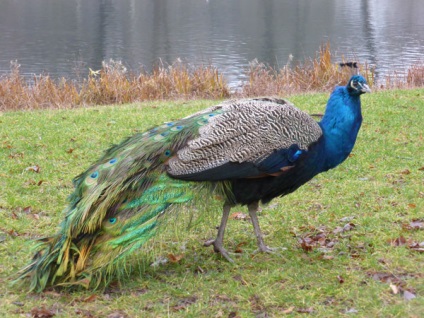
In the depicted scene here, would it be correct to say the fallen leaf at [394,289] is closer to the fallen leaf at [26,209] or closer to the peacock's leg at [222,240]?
the peacock's leg at [222,240]

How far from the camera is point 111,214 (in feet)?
15.3

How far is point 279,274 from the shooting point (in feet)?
16.0

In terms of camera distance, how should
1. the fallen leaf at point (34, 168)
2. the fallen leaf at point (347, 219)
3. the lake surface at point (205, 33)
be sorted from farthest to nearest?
the lake surface at point (205, 33), the fallen leaf at point (34, 168), the fallen leaf at point (347, 219)

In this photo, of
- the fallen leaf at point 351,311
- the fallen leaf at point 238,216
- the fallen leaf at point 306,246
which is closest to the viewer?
the fallen leaf at point 351,311

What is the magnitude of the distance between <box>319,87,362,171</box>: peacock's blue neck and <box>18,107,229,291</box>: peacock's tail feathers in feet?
2.95

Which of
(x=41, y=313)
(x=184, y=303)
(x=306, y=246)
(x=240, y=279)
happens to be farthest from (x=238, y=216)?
(x=41, y=313)

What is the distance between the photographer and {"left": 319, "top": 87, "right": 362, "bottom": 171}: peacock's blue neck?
5.10m

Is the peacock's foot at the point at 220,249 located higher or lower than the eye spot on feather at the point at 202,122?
lower

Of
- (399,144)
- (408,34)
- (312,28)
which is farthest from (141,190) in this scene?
(312,28)

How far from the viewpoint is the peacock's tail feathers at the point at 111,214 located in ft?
14.9

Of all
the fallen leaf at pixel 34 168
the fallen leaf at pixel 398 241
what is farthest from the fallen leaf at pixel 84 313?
the fallen leaf at pixel 34 168

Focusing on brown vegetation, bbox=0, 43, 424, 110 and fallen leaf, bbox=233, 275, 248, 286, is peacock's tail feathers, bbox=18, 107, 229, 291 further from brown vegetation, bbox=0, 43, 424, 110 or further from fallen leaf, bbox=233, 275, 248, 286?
brown vegetation, bbox=0, 43, 424, 110

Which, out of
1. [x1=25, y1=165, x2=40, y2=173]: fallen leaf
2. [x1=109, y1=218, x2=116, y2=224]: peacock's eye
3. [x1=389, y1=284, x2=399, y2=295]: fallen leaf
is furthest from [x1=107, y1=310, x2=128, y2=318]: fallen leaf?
[x1=25, y1=165, x2=40, y2=173]: fallen leaf

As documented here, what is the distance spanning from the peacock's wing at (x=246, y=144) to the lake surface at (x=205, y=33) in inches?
396
